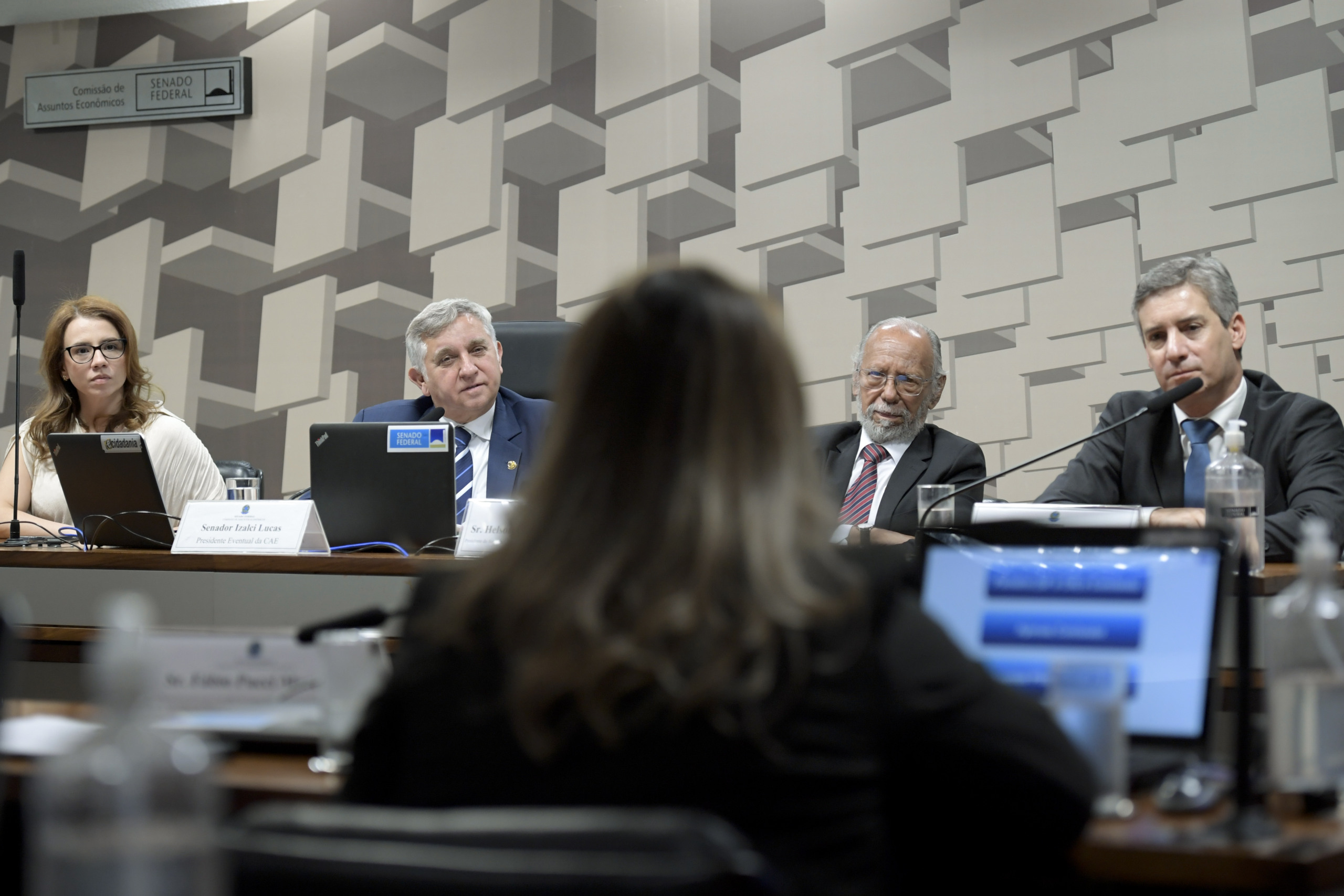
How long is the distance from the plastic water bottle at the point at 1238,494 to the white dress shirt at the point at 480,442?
1.85 meters

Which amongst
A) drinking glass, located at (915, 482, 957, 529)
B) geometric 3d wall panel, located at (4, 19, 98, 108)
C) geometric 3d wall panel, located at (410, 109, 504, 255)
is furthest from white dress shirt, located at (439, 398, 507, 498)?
geometric 3d wall panel, located at (4, 19, 98, 108)

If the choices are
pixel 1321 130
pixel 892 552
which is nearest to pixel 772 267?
pixel 1321 130

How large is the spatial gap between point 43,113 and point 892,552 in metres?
5.21

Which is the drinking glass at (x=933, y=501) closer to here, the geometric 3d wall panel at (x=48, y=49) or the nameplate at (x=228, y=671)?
the nameplate at (x=228, y=671)

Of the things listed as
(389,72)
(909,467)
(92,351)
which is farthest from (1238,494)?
(389,72)

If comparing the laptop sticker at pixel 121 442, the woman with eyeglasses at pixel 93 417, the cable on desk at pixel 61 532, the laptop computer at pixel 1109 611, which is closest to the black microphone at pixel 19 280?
the woman with eyeglasses at pixel 93 417

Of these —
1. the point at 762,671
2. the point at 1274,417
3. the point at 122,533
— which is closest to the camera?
the point at 762,671

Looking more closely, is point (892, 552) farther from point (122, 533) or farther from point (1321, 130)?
point (1321, 130)

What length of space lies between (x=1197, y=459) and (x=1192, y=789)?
1.84 metres

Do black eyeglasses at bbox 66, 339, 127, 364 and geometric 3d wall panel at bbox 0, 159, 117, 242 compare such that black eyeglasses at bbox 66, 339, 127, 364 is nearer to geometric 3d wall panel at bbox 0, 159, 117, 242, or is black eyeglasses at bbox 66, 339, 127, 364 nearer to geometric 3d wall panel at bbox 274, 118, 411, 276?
geometric 3d wall panel at bbox 274, 118, 411, 276

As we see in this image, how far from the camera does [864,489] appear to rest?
3234 mm

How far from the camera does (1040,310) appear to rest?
12.9ft

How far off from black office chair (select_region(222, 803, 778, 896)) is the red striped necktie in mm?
2588

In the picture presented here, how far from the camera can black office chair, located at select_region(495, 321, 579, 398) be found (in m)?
3.44
